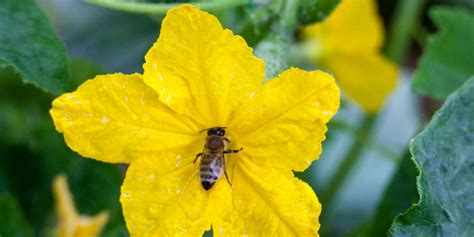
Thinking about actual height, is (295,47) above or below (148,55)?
below

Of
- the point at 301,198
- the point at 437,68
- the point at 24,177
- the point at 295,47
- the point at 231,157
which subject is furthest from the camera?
the point at 295,47

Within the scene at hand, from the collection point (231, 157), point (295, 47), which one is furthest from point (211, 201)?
point (295, 47)

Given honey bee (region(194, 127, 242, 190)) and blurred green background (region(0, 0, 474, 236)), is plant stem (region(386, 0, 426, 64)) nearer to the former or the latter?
blurred green background (region(0, 0, 474, 236))

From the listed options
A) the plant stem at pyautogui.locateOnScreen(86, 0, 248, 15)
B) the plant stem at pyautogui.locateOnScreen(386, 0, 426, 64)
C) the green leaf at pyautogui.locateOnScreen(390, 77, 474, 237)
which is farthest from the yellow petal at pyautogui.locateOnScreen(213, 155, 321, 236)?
the plant stem at pyautogui.locateOnScreen(386, 0, 426, 64)

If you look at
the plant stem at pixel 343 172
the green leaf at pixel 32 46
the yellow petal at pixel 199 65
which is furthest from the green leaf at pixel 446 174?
the plant stem at pixel 343 172

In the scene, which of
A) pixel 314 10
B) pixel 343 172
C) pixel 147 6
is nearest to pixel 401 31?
pixel 343 172

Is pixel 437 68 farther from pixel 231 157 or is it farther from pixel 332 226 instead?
pixel 332 226

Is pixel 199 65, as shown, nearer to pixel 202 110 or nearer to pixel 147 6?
pixel 202 110
